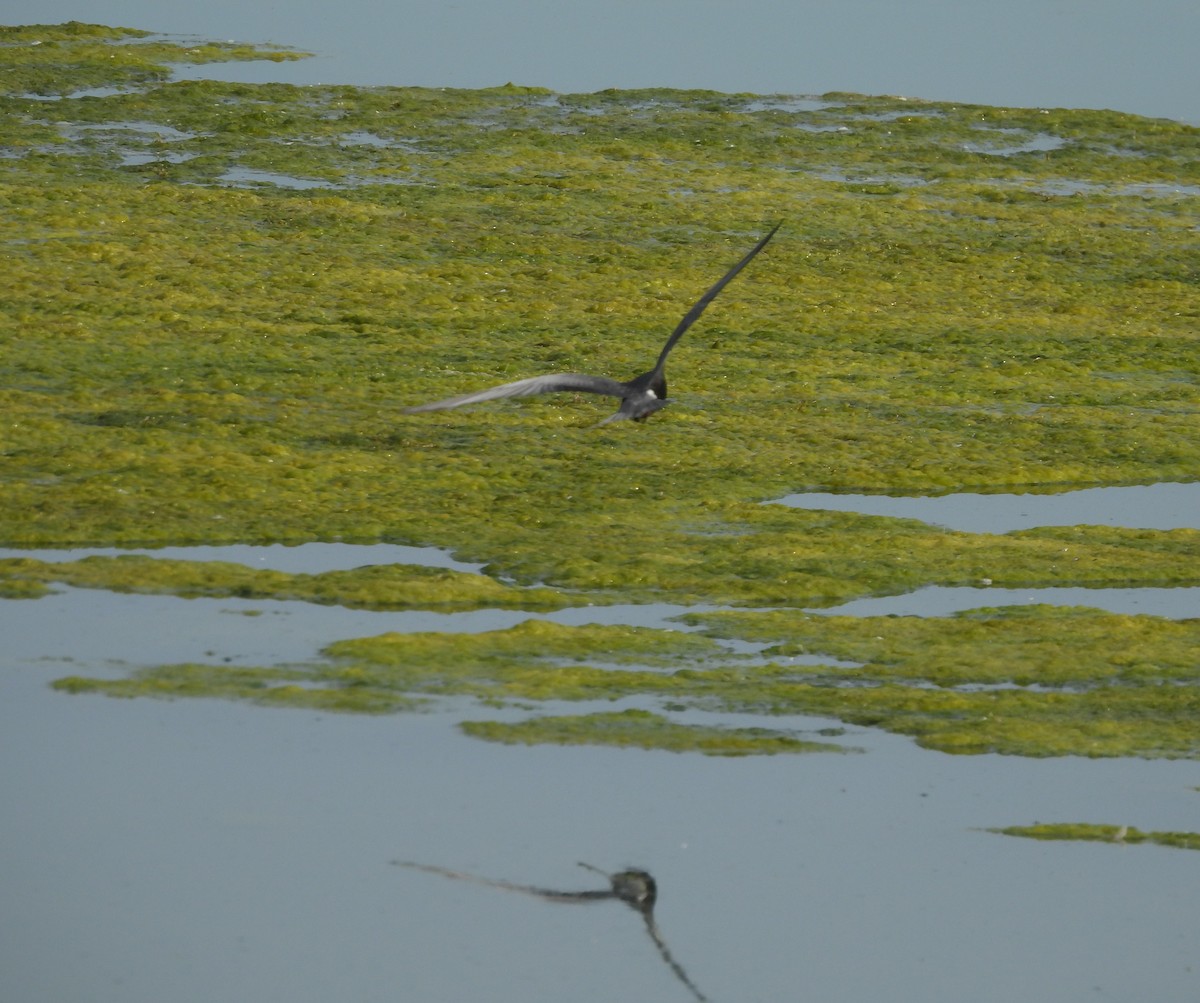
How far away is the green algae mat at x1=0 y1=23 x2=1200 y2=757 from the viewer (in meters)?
9.19

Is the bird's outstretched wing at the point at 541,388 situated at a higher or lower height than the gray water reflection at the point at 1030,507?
higher

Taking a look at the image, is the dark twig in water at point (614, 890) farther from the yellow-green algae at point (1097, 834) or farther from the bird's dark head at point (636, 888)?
the yellow-green algae at point (1097, 834)

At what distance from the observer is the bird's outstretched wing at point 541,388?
8086mm

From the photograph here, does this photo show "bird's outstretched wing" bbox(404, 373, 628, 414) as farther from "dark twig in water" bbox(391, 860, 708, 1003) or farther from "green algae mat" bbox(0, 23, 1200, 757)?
"dark twig in water" bbox(391, 860, 708, 1003)

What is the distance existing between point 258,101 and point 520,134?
2762mm

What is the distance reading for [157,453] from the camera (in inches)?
456

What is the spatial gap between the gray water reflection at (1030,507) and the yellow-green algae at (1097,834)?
356 centimetres

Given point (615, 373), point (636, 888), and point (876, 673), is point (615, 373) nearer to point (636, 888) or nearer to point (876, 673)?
point (876, 673)

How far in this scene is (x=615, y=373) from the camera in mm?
13492

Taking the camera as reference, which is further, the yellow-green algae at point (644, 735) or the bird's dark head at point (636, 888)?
the yellow-green algae at point (644, 735)

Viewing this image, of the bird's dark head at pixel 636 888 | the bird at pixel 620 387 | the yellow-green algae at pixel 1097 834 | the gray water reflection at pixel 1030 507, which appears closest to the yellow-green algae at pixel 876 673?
the yellow-green algae at pixel 1097 834

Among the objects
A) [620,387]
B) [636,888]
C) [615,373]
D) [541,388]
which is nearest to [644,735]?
[636,888]

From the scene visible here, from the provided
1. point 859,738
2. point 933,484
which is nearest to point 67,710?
point 859,738

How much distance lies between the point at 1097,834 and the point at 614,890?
72.2 inches
